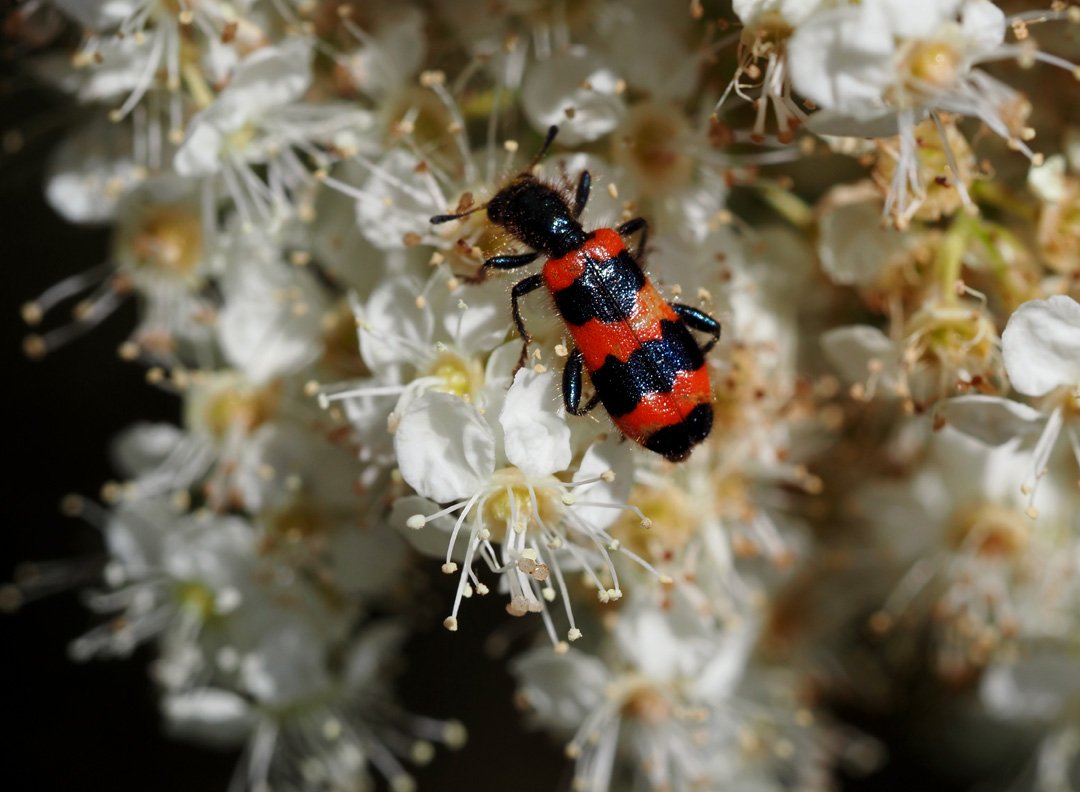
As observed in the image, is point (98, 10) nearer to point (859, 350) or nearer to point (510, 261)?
point (510, 261)

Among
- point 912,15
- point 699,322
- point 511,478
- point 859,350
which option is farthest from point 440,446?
point 912,15

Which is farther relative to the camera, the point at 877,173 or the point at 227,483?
the point at 227,483

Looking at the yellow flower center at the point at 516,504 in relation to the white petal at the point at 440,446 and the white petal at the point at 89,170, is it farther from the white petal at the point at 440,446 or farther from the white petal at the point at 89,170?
the white petal at the point at 89,170

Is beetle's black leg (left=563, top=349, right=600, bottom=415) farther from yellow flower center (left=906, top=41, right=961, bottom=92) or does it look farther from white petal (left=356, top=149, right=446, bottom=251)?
yellow flower center (left=906, top=41, right=961, bottom=92)

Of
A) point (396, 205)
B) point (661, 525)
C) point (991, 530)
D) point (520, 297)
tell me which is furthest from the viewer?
point (991, 530)

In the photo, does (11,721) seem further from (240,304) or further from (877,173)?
(877,173)

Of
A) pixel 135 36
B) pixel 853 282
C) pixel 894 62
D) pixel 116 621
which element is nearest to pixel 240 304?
pixel 135 36

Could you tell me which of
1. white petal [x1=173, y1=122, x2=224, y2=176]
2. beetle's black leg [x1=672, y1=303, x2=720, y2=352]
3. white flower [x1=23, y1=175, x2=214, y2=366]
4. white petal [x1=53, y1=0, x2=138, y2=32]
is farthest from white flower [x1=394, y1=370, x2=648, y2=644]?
white petal [x1=53, y1=0, x2=138, y2=32]
